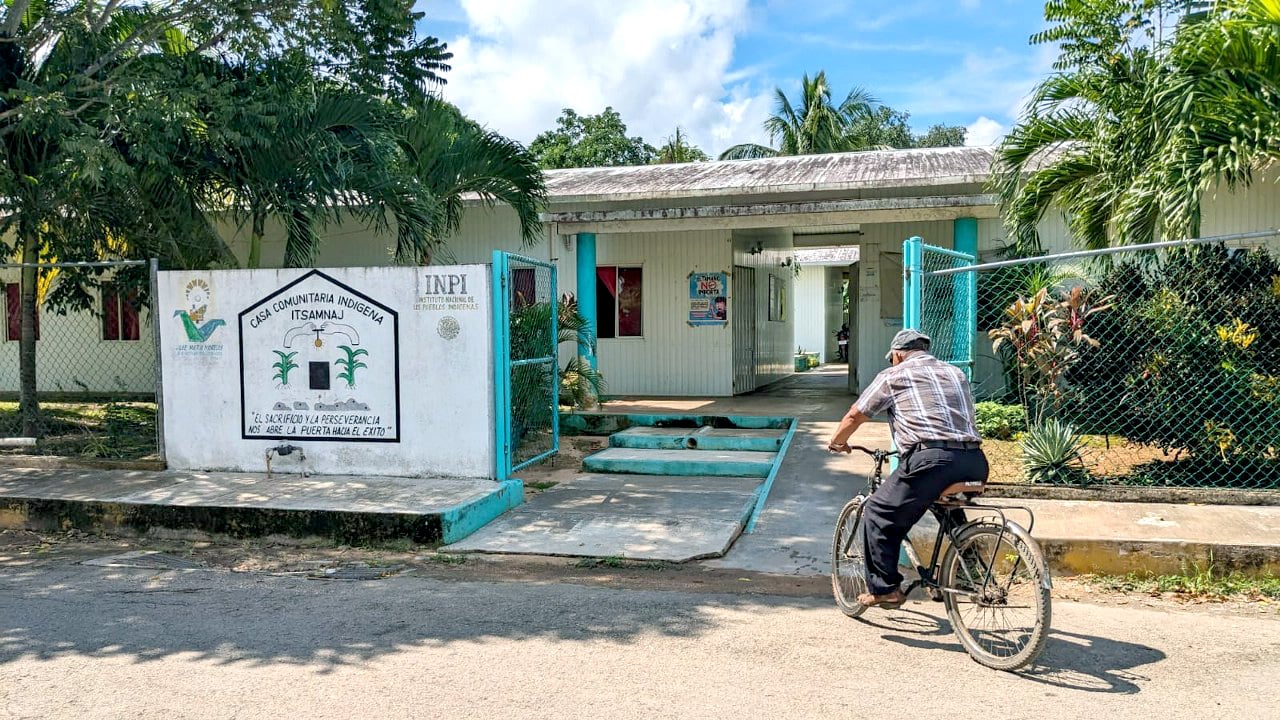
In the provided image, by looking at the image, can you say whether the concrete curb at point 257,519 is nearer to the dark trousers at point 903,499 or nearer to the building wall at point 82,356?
the dark trousers at point 903,499

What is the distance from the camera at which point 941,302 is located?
10.6 m

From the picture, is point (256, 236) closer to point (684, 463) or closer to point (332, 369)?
point (332, 369)

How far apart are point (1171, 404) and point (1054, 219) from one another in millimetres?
6103

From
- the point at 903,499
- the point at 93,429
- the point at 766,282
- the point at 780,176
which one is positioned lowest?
the point at 93,429

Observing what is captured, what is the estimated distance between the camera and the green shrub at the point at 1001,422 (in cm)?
941

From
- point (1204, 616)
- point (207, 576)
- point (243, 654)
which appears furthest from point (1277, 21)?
point (207, 576)

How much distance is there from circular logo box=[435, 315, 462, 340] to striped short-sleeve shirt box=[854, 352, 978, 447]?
4.18 m

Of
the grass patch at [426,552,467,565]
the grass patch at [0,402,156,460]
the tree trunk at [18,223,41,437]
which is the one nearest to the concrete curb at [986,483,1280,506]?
the grass patch at [426,552,467,565]

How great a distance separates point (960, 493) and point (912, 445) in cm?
32

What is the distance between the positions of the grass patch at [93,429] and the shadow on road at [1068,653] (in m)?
7.50

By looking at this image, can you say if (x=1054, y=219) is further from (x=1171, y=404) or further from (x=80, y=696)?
(x=80, y=696)

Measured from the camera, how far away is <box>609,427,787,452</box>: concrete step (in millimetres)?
10391

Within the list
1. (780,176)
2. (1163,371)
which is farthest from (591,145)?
(1163,371)

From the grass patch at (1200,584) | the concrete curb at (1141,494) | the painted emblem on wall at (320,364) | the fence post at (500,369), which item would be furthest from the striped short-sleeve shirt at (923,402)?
the painted emblem on wall at (320,364)
